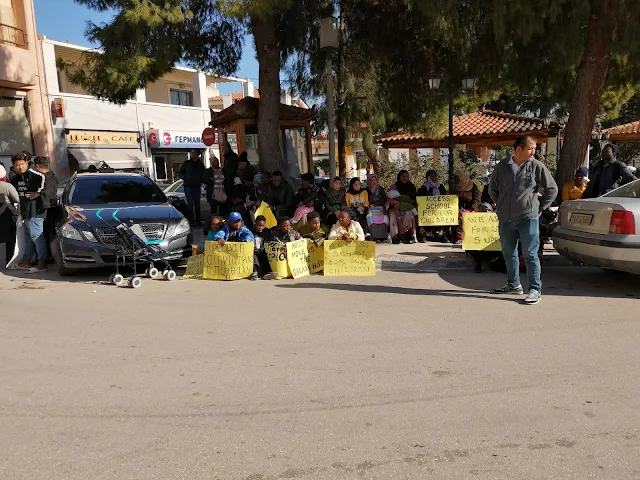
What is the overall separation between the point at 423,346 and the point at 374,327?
69cm

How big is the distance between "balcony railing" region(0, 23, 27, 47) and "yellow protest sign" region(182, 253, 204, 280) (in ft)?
45.1

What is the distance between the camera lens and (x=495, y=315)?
561 cm

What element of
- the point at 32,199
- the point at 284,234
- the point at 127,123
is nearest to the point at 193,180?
the point at 32,199

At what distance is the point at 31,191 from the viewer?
332 inches

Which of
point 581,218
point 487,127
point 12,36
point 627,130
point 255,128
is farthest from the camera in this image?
point 627,130

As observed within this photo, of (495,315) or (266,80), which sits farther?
(266,80)

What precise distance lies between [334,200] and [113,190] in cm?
390

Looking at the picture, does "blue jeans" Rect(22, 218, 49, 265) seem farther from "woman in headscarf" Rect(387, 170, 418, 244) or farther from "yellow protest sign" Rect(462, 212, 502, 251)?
"yellow protest sign" Rect(462, 212, 502, 251)

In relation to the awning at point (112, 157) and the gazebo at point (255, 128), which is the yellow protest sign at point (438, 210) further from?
the awning at point (112, 157)

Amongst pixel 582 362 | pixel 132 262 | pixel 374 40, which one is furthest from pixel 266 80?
pixel 582 362

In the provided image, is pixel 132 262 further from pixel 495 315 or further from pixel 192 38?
pixel 192 38

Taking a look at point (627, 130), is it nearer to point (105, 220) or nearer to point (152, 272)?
point (152, 272)

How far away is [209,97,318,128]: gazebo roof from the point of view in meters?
12.6

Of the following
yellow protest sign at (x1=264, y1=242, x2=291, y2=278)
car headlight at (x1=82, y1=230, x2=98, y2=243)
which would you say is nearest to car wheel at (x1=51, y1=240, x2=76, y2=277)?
car headlight at (x1=82, y1=230, x2=98, y2=243)
